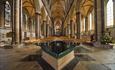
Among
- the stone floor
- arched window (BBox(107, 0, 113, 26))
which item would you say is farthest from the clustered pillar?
arched window (BBox(107, 0, 113, 26))

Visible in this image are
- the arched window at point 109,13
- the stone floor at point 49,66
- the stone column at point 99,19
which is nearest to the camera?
→ the stone floor at point 49,66

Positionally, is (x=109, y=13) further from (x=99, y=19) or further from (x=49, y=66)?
(x=49, y=66)

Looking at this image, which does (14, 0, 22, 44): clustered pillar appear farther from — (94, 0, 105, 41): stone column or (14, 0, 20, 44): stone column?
(94, 0, 105, 41): stone column

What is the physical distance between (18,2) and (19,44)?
3.97 meters

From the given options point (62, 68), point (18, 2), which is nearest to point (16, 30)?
point (18, 2)

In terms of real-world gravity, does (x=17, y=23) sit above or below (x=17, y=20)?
below

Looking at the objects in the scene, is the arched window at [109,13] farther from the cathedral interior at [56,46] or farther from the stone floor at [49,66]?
the stone floor at [49,66]

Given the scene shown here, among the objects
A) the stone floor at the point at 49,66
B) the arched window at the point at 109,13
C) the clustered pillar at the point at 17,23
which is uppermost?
the arched window at the point at 109,13

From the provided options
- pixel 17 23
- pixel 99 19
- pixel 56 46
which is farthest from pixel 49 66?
pixel 17 23

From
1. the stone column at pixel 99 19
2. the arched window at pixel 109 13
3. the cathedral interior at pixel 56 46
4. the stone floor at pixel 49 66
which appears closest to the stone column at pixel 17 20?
the cathedral interior at pixel 56 46

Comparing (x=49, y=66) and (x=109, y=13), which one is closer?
(x=49, y=66)

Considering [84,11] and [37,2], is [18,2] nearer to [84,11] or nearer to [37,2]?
[37,2]

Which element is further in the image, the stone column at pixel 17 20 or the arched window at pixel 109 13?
the arched window at pixel 109 13

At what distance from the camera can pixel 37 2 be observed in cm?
2439
